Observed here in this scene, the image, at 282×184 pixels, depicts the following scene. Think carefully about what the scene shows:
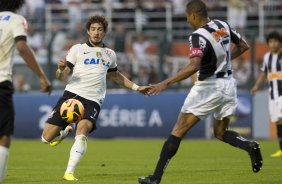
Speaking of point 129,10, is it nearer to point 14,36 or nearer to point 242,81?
point 242,81

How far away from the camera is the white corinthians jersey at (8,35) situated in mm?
8734

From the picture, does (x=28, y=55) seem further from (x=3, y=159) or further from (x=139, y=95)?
(x=139, y=95)

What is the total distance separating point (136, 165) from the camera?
14.3 meters

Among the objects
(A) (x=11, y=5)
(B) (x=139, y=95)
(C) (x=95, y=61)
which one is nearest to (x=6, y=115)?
(A) (x=11, y=5)

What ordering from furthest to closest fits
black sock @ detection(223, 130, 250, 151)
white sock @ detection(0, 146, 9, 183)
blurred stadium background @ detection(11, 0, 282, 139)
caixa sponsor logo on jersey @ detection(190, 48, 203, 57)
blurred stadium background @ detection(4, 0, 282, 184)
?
blurred stadium background @ detection(11, 0, 282, 139)
blurred stadium background @ detection(4, 0, 282, 184)
black sock @ detection(223, 130, 250, 151)
caixa sponsor logo on jersey @ detection(190, 48, 203, 57)
white sock @ detection(0, 146, 9, 183)

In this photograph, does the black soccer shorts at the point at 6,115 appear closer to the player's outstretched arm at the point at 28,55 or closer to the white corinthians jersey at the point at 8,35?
the white corinthians jersey at the point at 8,35

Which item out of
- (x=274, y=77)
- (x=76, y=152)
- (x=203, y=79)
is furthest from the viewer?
(x=274, y=77)

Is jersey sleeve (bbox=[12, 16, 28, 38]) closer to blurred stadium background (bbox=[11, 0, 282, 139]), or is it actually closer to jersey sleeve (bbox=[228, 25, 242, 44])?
jersey sleeve (bbox=[228, 25, 242, 44])

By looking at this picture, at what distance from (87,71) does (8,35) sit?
3.46m

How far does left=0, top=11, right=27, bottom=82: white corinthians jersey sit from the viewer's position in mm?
8734

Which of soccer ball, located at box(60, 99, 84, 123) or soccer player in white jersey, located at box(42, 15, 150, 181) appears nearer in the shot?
soccer ball, located at box(60, 99, 84, 123)

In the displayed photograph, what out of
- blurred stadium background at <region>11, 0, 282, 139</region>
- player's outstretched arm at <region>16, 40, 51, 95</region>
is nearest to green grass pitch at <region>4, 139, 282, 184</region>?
blurred stadium background at <region>11, 0, 282, 139</region>

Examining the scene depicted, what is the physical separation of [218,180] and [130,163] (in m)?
3.91

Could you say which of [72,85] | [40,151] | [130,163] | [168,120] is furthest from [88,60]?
[168,120]
